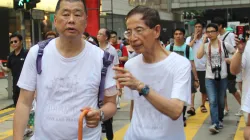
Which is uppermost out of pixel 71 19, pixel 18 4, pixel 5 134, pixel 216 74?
pixel 18 4

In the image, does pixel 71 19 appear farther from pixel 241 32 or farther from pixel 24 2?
pixel 24 2

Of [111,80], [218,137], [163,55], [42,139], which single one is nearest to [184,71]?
[163,55]

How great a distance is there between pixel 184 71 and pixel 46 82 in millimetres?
901

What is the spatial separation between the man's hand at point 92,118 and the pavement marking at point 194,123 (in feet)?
15.0

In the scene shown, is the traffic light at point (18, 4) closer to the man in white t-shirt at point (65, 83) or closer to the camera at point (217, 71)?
the camera at point (217, 71)

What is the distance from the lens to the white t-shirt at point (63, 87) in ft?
8.63

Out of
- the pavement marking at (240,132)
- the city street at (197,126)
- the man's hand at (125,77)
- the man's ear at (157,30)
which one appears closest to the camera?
the man's hand at (125,77)

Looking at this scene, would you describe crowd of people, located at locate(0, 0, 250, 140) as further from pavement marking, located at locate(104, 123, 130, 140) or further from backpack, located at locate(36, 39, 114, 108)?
pavement marking, located at locate(104, 123, 130, 140)

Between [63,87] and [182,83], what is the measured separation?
76 cm

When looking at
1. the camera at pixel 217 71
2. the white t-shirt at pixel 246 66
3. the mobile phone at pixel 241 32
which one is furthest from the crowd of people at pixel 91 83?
the camera at pixel 217 71

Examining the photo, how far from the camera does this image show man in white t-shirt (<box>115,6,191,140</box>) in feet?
9.05

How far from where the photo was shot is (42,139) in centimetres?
270

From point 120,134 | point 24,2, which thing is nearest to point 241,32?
point 120,134

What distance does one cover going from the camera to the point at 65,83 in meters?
2.65
